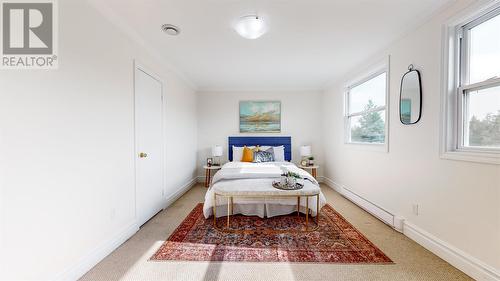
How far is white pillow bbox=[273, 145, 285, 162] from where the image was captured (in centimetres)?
488

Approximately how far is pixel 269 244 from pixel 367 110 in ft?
8.71

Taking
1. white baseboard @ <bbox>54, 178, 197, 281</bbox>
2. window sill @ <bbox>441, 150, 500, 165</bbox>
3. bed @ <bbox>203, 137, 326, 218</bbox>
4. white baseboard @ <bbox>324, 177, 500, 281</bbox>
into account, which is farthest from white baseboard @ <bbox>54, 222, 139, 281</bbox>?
window sill @ <bbox>441, 150, 500, 165</bbox>

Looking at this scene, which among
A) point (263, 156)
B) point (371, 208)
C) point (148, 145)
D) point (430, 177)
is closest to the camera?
Result: point (430, 177)

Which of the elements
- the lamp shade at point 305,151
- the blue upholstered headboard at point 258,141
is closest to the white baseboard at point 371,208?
the lamp shade at point 305,151

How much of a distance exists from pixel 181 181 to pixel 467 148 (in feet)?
13.5

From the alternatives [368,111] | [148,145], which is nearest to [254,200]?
[148,145]

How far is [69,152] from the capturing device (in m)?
1.69

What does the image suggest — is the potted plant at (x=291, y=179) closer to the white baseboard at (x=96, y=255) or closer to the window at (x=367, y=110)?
the window at (x=367, y=110)

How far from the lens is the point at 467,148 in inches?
73.7

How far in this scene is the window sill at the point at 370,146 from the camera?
2.91m

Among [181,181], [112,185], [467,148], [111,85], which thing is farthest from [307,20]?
[181,181]

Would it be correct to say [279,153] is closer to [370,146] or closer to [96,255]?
[370,146]
